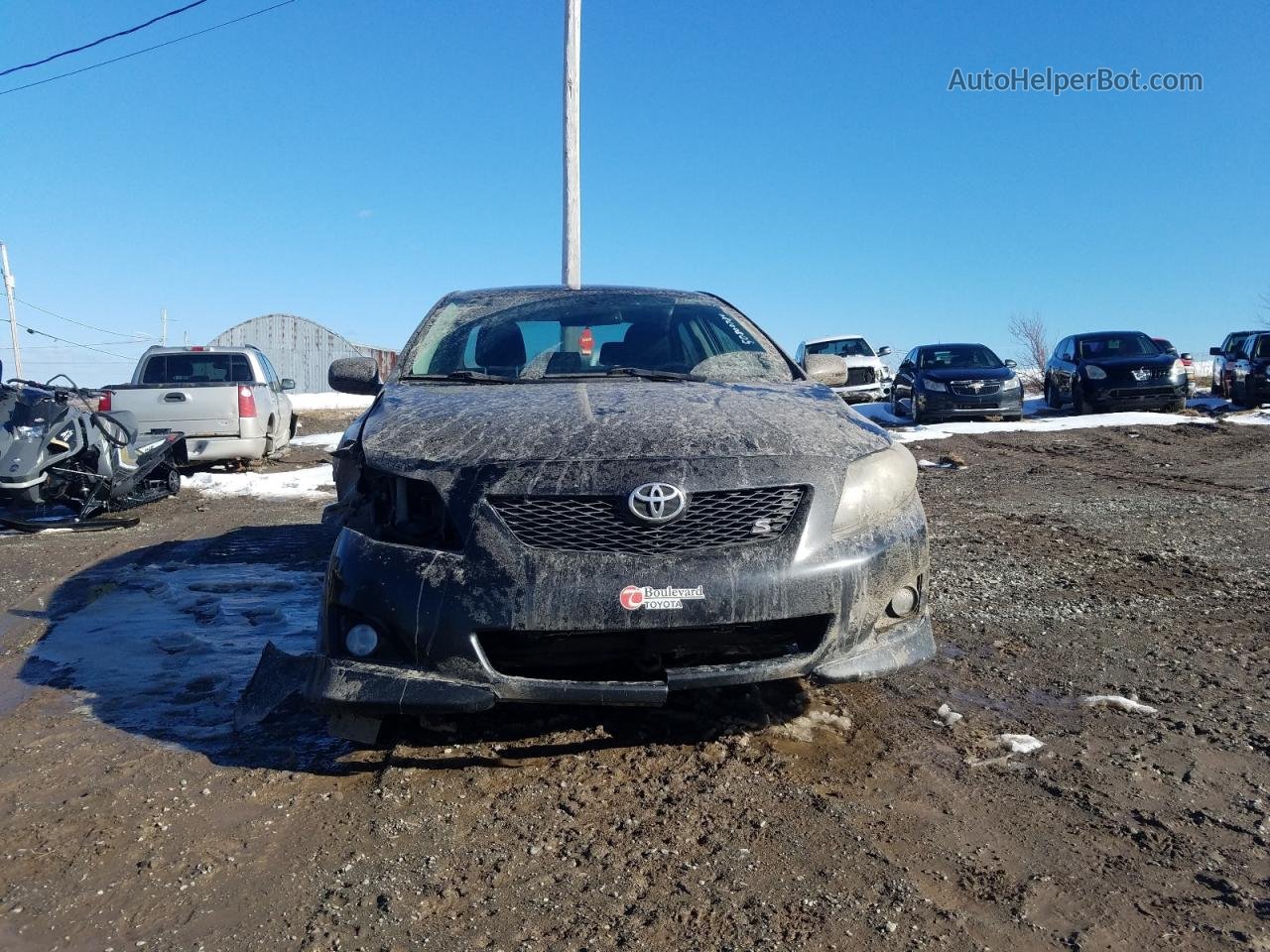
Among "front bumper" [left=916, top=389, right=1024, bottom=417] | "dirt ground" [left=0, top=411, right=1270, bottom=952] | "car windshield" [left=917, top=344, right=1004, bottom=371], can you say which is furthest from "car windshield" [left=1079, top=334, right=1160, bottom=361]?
"dirt ground" [left=0, top=411, right=1270, bottom=952]

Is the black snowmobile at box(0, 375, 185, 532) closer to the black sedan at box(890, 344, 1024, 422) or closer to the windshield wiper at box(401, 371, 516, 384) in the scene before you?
the windshield wiper at box(401, 371, 516, 384)

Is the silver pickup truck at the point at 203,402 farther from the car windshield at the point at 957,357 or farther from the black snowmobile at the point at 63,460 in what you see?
the car windshield at the point at 957,357

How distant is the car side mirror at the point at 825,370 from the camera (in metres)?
4.52

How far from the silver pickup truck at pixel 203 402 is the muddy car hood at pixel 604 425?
9.01 m

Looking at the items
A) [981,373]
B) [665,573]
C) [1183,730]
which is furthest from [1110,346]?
[665,573]

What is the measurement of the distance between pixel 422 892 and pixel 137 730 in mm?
1702

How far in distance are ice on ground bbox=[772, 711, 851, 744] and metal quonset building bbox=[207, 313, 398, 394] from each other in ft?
123

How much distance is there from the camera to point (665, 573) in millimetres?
2750

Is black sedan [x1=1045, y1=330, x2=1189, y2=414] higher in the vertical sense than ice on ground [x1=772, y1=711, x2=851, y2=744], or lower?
higher

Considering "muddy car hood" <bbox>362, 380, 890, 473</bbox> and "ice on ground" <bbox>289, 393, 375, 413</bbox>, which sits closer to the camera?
"muddy car hood" <bbox>362, 380, 890, 473</bbox>

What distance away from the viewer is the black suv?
18516mm

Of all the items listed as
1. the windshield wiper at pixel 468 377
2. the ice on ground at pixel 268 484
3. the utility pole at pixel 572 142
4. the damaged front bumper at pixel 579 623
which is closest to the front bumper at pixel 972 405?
the utility pole at pixel 572 142

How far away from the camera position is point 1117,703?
140 inches

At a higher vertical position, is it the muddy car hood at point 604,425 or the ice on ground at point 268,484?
the muddy car hood at point 604,425
